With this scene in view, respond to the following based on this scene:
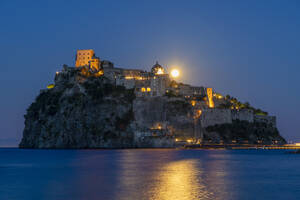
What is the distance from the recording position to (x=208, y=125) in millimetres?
67312

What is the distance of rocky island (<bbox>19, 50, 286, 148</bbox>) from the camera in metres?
64.2

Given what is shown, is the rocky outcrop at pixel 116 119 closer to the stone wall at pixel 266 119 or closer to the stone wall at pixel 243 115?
the stone wall at pixel 243 115

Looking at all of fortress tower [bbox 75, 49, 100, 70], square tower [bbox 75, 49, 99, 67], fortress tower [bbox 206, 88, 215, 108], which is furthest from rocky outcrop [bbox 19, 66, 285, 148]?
square tower [bbox 75, 49, 99, 67]

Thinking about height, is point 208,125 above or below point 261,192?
above

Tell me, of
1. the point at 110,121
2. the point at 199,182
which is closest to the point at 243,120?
the point at 110,121

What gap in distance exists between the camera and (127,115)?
6538cm

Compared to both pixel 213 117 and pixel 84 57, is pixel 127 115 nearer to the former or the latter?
pixel 213 117

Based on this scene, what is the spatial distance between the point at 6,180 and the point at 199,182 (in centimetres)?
1322

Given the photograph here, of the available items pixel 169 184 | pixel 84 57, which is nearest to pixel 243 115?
pixel 84 57

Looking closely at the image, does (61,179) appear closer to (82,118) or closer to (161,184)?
(161,184)

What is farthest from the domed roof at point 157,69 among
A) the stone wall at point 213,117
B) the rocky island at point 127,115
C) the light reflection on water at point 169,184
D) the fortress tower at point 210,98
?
the light reflection on water at point 169,184

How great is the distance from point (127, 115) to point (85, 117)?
22.7ft

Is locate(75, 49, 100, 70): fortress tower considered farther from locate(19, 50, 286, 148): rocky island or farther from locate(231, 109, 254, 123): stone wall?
locate(231, 109, 254, 123): stone wall

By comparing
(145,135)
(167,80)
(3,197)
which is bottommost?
(3,197)
